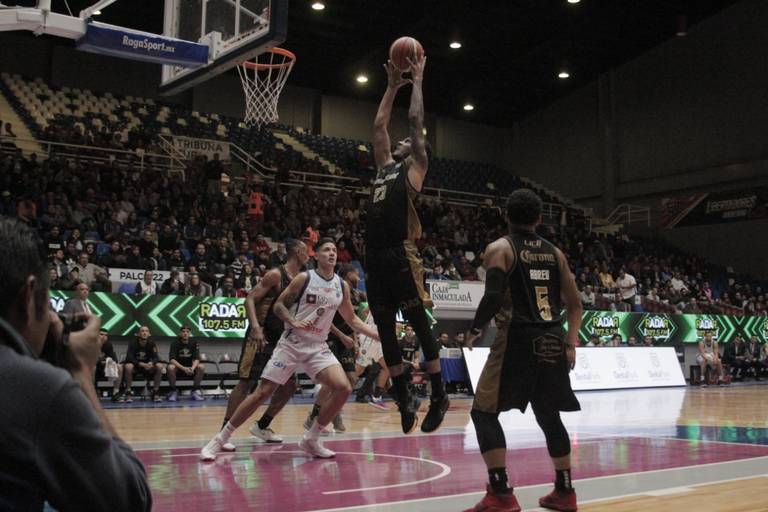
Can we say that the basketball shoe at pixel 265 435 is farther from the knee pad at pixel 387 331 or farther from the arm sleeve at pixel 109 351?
the arm sleeve at pixel 109 351

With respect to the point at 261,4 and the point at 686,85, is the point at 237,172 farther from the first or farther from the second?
the point at 686,85

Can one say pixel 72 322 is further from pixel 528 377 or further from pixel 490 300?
pixel 528 377

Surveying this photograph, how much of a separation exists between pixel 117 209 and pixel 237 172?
7230 millimetres

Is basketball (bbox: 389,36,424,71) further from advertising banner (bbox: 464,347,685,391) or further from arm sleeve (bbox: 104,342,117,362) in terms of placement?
advertising banner (bbox: 464,347,685,391)

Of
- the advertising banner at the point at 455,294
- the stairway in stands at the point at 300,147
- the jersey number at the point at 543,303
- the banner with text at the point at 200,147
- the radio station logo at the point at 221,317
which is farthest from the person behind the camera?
the stairway in stands at the point at 300,147

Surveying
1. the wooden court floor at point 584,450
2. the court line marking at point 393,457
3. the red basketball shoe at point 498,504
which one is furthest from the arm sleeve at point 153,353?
the red basketball shoe at point 498,504

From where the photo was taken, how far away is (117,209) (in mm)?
16469

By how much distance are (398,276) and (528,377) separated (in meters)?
1.02

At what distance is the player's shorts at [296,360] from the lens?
6.70 metres

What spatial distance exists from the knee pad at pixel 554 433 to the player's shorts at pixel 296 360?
8.63 ft

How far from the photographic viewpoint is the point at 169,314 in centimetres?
1367

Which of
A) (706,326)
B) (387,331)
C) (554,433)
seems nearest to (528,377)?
(554,433)

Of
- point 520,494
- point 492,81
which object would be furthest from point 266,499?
point 492,81

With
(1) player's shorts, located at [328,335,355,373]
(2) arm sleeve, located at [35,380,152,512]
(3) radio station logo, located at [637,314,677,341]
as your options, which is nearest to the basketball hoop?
(1) player's shorts, located at [328,335,355,373]
